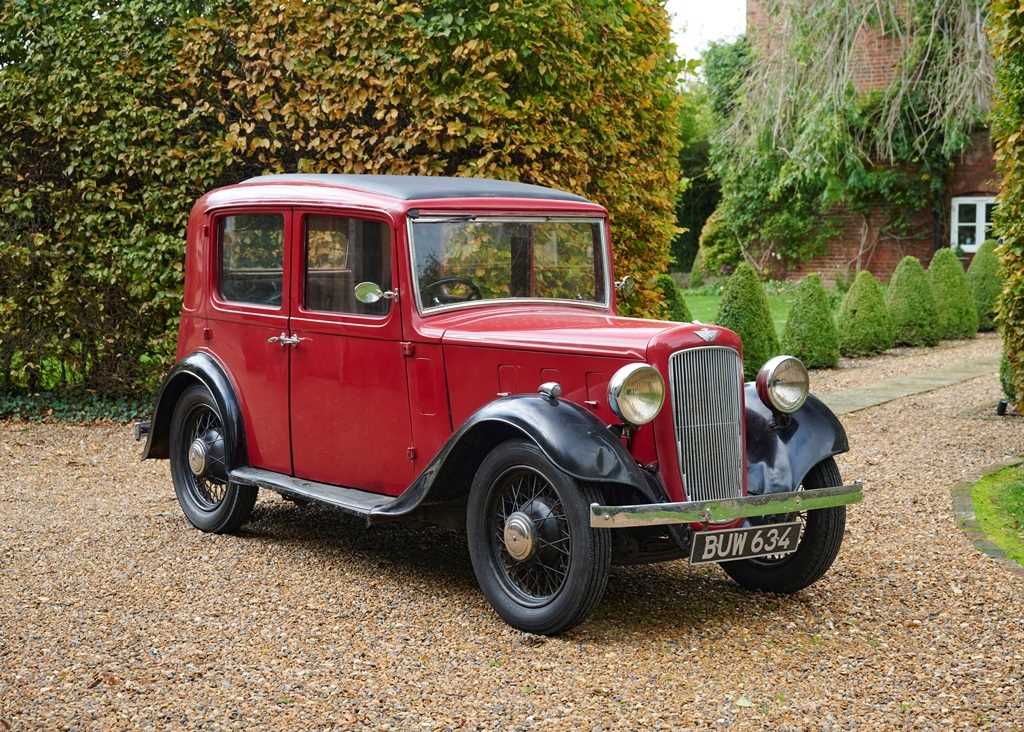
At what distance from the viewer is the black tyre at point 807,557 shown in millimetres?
5074

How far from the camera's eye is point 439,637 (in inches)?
184

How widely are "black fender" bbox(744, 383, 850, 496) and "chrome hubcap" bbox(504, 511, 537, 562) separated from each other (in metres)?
0.97

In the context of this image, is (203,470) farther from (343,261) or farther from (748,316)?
(748,316)

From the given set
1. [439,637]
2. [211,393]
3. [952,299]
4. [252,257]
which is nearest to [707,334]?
[439,637]

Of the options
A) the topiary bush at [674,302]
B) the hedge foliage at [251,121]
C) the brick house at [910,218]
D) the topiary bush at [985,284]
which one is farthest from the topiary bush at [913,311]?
the brick house at [910,218]

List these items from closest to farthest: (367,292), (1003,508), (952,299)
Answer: (367,292)
(1003,508)
(952,299)

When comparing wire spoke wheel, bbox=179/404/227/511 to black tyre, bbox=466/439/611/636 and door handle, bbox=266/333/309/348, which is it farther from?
black tyre, bbox=466/439/611/636

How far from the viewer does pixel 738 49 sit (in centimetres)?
2669

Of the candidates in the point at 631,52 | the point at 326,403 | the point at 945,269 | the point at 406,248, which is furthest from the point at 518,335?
the point at 945,269

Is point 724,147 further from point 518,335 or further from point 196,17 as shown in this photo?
point 518,335

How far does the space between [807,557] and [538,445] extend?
1317 mm

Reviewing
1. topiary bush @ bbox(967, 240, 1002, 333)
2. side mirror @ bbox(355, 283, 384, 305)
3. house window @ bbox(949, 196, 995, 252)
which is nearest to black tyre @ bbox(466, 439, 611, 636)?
side mirror @ bbox(355, 283, 384, 305)

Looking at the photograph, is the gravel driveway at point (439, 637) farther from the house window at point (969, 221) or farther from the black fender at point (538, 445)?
the house window at point (969, 221)

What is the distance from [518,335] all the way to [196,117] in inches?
216
